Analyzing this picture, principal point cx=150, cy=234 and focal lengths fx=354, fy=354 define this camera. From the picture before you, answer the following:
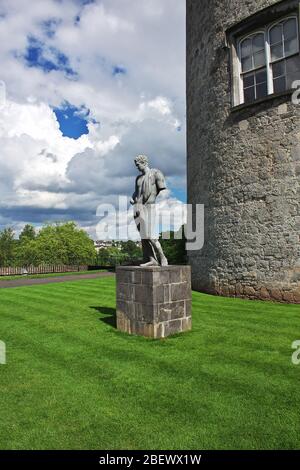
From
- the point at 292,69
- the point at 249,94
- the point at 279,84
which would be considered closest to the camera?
the point at 292,69

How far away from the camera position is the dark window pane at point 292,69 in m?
10.3

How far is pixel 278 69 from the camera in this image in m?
10.8

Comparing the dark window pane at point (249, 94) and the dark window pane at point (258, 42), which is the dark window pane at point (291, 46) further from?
the dark window pane at point (249, 94)

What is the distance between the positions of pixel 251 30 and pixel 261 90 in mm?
2000

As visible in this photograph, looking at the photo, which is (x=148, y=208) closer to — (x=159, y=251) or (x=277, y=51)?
(x=159, y=251)

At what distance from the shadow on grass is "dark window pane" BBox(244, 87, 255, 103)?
309 inches

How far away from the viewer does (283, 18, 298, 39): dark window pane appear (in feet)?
34.0

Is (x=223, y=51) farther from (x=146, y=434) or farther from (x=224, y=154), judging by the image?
(x=146, y=434)

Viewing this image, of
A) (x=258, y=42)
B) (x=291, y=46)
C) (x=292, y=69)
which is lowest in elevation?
(x=292, y=69)

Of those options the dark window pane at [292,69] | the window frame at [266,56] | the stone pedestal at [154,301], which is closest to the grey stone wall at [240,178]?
the window frame at [266,56]

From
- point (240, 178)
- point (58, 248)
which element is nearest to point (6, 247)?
point (58, 248)

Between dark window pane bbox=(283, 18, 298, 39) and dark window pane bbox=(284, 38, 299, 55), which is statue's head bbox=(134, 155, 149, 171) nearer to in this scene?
dark window pane bbox=(284, 38, 299, 55)

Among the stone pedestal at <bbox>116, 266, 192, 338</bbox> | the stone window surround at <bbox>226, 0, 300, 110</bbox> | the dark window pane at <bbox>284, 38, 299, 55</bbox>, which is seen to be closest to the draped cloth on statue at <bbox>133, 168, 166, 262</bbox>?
the stone pedestal at <bbox>116, 266, 192, 338</bbox>

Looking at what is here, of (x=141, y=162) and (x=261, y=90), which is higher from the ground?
(x=261, y=90)
